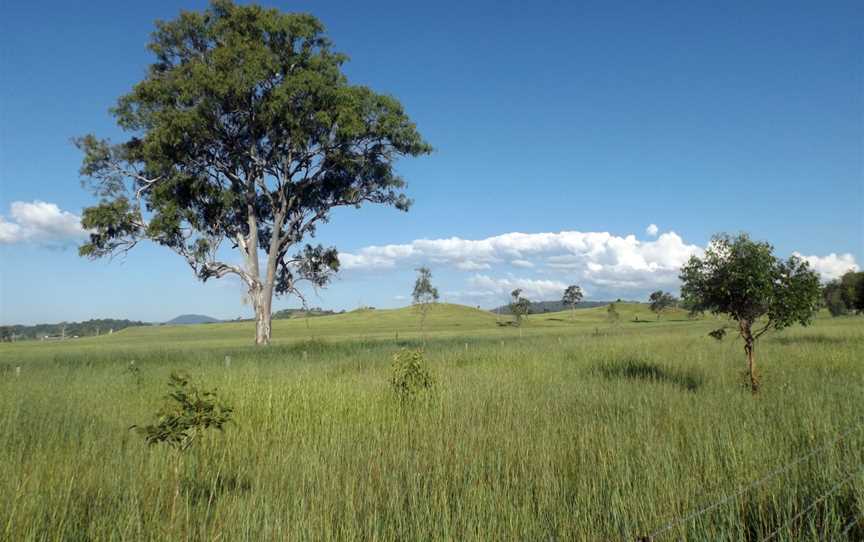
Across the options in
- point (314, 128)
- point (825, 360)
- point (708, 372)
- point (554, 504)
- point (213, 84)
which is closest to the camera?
point (554, 504)

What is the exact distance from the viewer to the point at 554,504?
15.8ft

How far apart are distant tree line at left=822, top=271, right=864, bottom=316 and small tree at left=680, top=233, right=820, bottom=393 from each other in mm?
71390

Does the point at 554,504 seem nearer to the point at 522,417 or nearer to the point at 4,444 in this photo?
the point at 522,417

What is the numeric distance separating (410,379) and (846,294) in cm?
8848

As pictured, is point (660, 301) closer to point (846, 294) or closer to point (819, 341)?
point (846, 294)

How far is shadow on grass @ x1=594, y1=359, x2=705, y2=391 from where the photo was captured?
514 inches

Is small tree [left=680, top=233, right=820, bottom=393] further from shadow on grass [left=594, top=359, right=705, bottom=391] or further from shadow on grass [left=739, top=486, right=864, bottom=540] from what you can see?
shadow on grass [left=739, top=486, right=864, bottom=540]

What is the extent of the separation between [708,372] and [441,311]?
106120mm

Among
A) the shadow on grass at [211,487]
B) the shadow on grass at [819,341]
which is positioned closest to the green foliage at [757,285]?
the shadow on grass at [211,487]

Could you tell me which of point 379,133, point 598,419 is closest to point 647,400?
point 598,419

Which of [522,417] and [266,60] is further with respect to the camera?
[266,60]

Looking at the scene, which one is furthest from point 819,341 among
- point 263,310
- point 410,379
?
point 263,310

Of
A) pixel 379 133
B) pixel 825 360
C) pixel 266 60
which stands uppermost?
pixel 266 60

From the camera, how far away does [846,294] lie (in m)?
76.1
